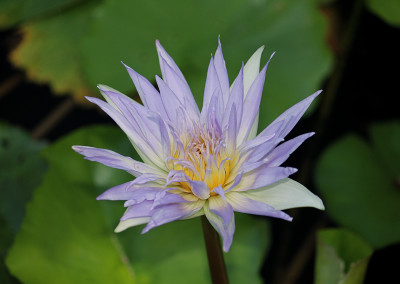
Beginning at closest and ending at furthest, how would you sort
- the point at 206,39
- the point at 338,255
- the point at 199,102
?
the point at 338,255 < the point at 199,102 < the point at 206,39

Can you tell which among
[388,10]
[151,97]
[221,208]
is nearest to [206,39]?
[388,10]

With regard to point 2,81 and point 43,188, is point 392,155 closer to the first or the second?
point 43,188

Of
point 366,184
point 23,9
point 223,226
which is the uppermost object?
point 23,9

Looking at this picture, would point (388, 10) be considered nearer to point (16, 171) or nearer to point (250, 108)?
point (250, 108)

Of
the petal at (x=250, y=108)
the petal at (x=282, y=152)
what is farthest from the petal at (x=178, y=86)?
the petal at (x=282, y=152)

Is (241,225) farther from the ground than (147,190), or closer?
closer

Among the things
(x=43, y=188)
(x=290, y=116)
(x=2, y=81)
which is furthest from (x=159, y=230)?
(x=2, y=81)

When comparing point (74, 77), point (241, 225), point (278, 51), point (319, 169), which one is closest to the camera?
point (241, 225)

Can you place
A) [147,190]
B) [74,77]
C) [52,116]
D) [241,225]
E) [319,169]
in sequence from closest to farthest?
[147,190], [241,225], [319,169], [74,77], [52,116]
